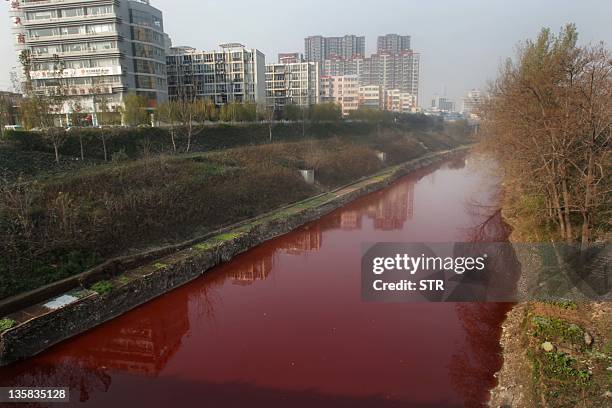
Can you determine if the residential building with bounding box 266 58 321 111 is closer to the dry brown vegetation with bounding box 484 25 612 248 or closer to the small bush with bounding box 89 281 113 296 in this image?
the dry brown vegetation with bounding box 484 25 612 248

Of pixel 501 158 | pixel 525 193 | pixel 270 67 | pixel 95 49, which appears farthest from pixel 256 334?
pixel 270 67

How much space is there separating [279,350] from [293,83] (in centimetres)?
5367

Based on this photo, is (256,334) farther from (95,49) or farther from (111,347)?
(95,49)

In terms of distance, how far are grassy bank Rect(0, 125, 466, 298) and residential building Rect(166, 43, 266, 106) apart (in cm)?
2347

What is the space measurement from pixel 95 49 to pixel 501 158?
1134 inches

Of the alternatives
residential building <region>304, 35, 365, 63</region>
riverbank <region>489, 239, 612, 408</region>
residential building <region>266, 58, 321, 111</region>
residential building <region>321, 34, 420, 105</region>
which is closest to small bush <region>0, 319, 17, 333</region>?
riverbank <region>489, 239, 612, 408</region>

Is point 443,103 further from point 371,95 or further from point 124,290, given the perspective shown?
point 124,290

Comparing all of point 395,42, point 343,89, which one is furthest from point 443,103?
point 343,89

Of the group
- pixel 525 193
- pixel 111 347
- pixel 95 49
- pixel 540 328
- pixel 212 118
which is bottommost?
pixel 111 347

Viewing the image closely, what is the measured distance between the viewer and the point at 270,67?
5484cm

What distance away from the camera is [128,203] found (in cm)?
1307

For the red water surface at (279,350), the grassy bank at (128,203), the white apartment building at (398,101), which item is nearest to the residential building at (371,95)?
the white apartment building at (398,101)

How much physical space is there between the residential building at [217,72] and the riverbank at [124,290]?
1220 inches

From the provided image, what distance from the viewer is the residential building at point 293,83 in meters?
55.0
